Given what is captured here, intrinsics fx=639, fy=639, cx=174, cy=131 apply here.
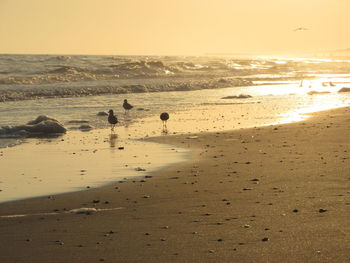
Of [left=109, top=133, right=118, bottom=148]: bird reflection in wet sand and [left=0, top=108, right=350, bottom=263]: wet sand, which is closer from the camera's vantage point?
[left=0, top=108, right=350, bottom=263]: wet sand

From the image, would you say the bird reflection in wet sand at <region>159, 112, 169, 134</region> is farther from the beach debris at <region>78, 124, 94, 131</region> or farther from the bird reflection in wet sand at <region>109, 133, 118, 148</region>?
the beach debris at <region>78, 124, 94, 131</region>

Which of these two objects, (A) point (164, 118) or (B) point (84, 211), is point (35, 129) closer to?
(A) point (164, 118)

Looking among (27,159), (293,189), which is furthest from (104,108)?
(293,189)

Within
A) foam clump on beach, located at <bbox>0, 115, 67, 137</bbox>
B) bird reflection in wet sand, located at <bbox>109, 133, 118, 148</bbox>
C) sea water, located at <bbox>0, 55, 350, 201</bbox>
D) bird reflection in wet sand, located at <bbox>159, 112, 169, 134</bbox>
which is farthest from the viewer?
bird reflection in wet sand, located at <bbox>159, 112, 169, 134</bbox>

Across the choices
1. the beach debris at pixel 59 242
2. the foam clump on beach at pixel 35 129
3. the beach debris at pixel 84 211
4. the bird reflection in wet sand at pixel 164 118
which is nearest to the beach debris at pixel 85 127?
the foam clump on beach at pixel 35 129

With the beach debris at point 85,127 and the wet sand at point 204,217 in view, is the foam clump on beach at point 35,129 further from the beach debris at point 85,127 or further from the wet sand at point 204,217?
the wet sand at point 204,217

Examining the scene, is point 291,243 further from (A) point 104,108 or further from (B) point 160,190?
(A) point 104,108

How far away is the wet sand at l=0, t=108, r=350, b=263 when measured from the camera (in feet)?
21.7

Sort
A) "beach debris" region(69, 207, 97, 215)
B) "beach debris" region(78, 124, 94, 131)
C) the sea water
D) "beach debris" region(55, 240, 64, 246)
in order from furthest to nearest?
"beach debris" region(78, 124, 94, 131) → the sea water → "beach debris" region(69, 207, 97, 215) → "beach debris" region(55, 240, 64, 246)

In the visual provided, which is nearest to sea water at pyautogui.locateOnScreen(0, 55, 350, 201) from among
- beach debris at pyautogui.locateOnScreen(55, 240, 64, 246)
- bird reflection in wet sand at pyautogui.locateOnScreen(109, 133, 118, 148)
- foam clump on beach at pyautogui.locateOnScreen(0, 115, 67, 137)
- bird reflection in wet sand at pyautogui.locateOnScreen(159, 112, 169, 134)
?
bird reflection in wet sand at pyautogui.locateOnScreen(109, 133, 118, 148)

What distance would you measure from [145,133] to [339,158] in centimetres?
752

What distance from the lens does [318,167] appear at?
11.3 meters

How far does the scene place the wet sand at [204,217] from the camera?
662 centimetres

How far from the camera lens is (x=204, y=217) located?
26.5 feet
